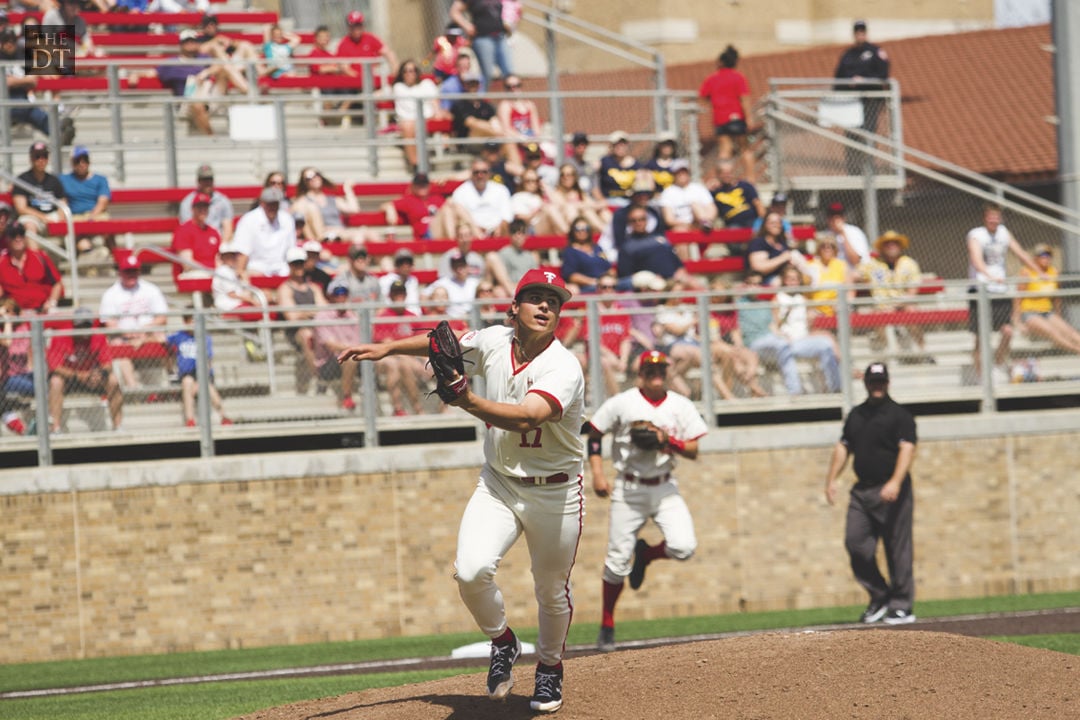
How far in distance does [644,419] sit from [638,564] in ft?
4.27

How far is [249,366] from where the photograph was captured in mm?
14359

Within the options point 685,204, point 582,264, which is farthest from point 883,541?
point 685,204

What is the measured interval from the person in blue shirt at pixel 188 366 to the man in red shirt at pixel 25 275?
2020 mm

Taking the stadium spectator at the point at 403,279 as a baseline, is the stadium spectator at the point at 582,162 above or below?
above

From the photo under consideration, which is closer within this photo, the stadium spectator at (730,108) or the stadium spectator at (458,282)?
the stadium spectator at (458,282)

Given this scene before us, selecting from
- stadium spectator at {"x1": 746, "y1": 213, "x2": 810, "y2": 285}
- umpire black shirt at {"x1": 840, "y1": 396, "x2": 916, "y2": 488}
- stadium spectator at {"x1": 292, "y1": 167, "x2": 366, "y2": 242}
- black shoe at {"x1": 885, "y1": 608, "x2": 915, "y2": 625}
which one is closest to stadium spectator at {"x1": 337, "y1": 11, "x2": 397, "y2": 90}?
stadium spectator at {"x1": 292, "y1": 167, "x2": 366, "y2": 242}

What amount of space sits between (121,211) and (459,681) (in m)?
11.3

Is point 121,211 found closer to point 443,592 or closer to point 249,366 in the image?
point 249,366

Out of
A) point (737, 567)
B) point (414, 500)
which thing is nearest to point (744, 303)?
point (737, 567)

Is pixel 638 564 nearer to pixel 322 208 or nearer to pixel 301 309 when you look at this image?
pixel 301 309

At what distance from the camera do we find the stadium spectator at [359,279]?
16203 mm

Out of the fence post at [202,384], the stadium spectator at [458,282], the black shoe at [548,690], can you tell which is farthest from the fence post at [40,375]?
the black shoe at [548,690]

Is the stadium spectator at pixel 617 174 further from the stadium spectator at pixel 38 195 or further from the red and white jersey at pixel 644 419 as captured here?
the red and white jersey at pixel 644 419

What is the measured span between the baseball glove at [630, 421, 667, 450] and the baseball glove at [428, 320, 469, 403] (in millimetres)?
5578
